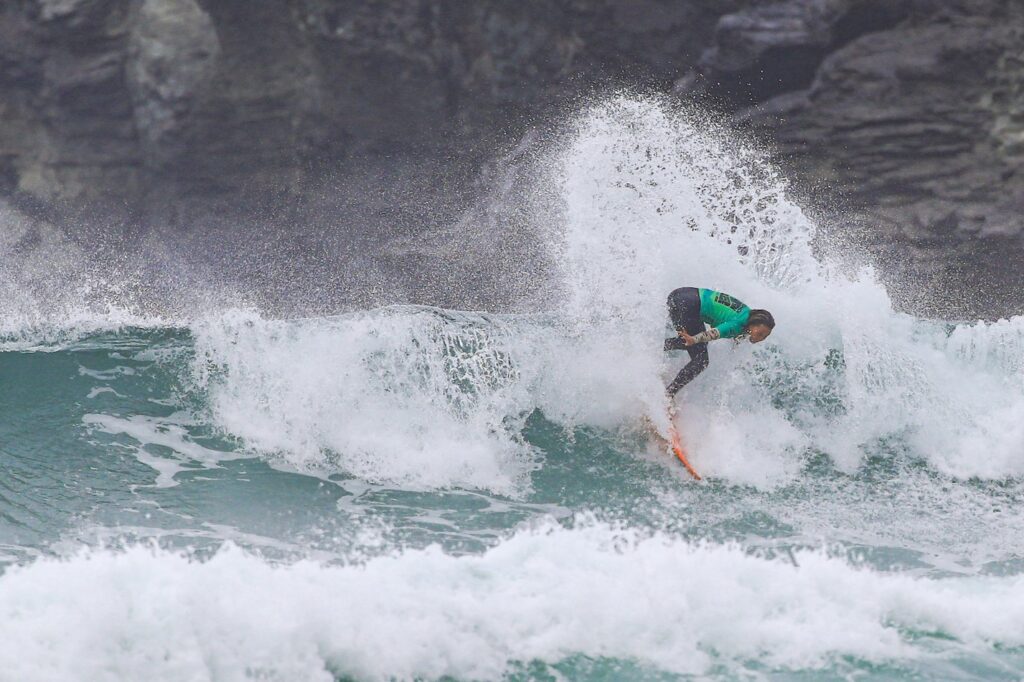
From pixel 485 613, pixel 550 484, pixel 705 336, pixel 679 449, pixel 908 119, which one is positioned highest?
pixel 908 119

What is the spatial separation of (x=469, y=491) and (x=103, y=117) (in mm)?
11786

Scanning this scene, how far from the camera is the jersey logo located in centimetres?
749

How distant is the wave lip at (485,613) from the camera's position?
434 cm

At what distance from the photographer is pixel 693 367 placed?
7.48 meters

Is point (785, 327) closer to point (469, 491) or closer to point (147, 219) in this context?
point (469, 491)

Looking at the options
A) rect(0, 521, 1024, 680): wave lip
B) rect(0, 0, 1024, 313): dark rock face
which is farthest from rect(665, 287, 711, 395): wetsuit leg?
rect(0, 0, 1024, 313): dark rock face

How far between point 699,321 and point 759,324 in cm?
51

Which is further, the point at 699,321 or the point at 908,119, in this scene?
the point at 908,119

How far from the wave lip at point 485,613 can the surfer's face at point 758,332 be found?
200 centimetres

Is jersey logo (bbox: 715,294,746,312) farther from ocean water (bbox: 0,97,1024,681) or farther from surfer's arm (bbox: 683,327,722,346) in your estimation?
ocean water (bbox: 0,97,1024,681)

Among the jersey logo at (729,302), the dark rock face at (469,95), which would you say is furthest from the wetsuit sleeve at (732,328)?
the dark rock face at (469,95)

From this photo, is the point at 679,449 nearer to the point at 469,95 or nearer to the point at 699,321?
the point at 699,321

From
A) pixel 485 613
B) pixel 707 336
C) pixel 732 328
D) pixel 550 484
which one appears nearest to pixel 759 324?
pixel 732 328

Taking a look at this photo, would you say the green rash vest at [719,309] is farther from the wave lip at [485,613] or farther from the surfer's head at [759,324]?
the wave lip at [485,613]
